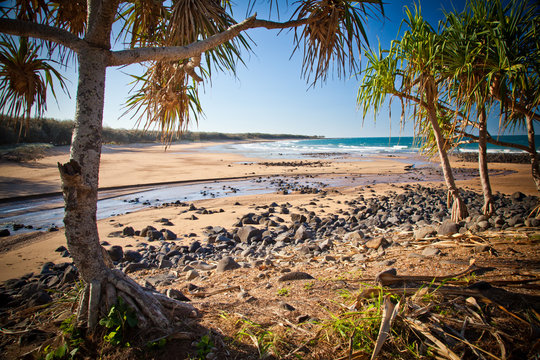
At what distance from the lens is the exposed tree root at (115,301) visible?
157 cm

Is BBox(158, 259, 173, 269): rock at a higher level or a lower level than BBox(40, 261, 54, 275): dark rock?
lower

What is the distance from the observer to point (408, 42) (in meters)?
4.08

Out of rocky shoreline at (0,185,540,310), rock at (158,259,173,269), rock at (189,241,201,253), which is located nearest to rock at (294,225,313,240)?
rocky shoreline at (0,185,540,310)

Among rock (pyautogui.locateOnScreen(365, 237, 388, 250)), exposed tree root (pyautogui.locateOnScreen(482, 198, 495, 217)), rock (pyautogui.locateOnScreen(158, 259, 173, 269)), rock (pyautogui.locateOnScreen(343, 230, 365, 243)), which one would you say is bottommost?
rock (pyautogui.locateOnScreen(158, 259, 173, 269))

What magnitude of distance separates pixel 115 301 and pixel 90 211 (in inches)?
25.4

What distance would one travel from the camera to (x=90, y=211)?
155cm

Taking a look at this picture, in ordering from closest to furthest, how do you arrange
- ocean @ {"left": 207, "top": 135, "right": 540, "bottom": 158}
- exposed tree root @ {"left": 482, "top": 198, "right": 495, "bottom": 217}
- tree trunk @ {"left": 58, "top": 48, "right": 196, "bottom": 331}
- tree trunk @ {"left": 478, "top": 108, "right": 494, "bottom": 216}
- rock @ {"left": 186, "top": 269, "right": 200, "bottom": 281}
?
tree trunk @ {"left": 58, "top": 48, "right": 196, "bottom": 331}, rock @ {"left": 186, "top": 269, "right": 200, "bottom": 281}, tree trunk @ {"left": 478, "top": 108, "right": 494, "bottom": 216}, exposed tree root @ {"left": 482, "top": 198, "right": 495, "bottom": 217}, ocean @ {"left": 207, "top": 135, "right": 540, "bottom": 158}

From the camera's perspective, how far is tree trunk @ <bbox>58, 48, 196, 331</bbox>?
1472mm

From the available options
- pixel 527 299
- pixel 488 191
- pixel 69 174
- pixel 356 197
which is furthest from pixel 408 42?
pixel 356 197

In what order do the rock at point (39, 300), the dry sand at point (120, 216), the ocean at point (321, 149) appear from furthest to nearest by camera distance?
the ocean at point (321, 149) < the dry sand at point (120, 216) < the rock at point (39, 300)

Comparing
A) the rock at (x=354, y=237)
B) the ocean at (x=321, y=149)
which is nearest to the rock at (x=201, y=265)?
the rock at (x=354, y=237)

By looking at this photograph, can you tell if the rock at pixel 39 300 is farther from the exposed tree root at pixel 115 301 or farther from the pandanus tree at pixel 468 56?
the pandanus tree at pixel 468 56

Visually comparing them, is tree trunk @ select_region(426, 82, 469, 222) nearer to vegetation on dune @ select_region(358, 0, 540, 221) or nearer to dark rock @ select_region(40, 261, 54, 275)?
vegetation on dune @ select_region(358, 0, 540, 221)

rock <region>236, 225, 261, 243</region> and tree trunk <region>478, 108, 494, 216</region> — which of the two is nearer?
tree trunk <region>478, 108, 494, 216</region>
